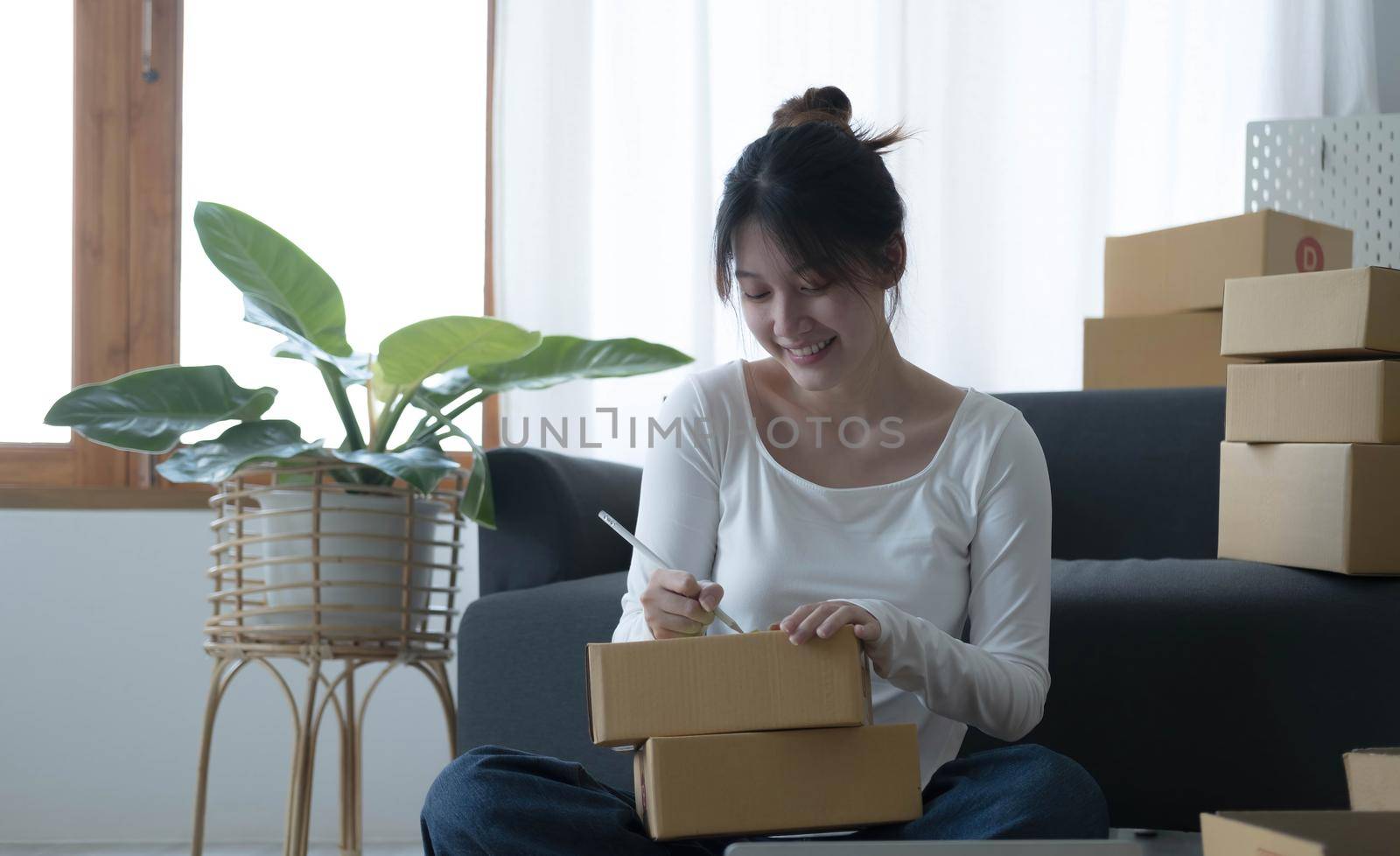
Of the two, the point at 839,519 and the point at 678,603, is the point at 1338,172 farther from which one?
the point at 678,603

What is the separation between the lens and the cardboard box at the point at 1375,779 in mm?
712

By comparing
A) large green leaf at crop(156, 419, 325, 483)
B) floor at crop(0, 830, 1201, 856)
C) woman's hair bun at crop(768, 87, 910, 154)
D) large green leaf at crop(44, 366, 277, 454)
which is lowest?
floor at crop(0, 830, 1201, 856)

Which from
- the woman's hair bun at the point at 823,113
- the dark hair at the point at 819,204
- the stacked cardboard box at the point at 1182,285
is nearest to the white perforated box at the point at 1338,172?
the stacked cardboard box at the point at 1182,285

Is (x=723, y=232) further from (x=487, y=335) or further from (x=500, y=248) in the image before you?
(x=500, y=248)

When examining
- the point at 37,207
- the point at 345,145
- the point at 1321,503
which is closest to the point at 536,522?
the point at 1321,503

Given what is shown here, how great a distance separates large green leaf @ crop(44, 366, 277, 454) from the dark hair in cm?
73

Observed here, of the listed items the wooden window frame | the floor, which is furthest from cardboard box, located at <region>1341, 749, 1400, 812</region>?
the wooden window frame

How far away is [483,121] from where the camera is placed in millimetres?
2367

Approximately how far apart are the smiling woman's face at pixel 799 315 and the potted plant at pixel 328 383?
1.56 ft

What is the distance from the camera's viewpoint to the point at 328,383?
1618 millimetres

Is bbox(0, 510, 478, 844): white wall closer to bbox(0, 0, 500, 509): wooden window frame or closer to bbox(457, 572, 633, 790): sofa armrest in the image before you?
bbox(0, 0, 500, 509): wooden window frame

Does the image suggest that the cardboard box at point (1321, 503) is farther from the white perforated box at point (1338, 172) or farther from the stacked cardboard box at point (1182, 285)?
the white perforated box at point (1338, 172)

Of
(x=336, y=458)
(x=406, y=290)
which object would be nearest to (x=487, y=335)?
(x=336, y=458)

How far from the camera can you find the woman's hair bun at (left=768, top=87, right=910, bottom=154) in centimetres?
121
